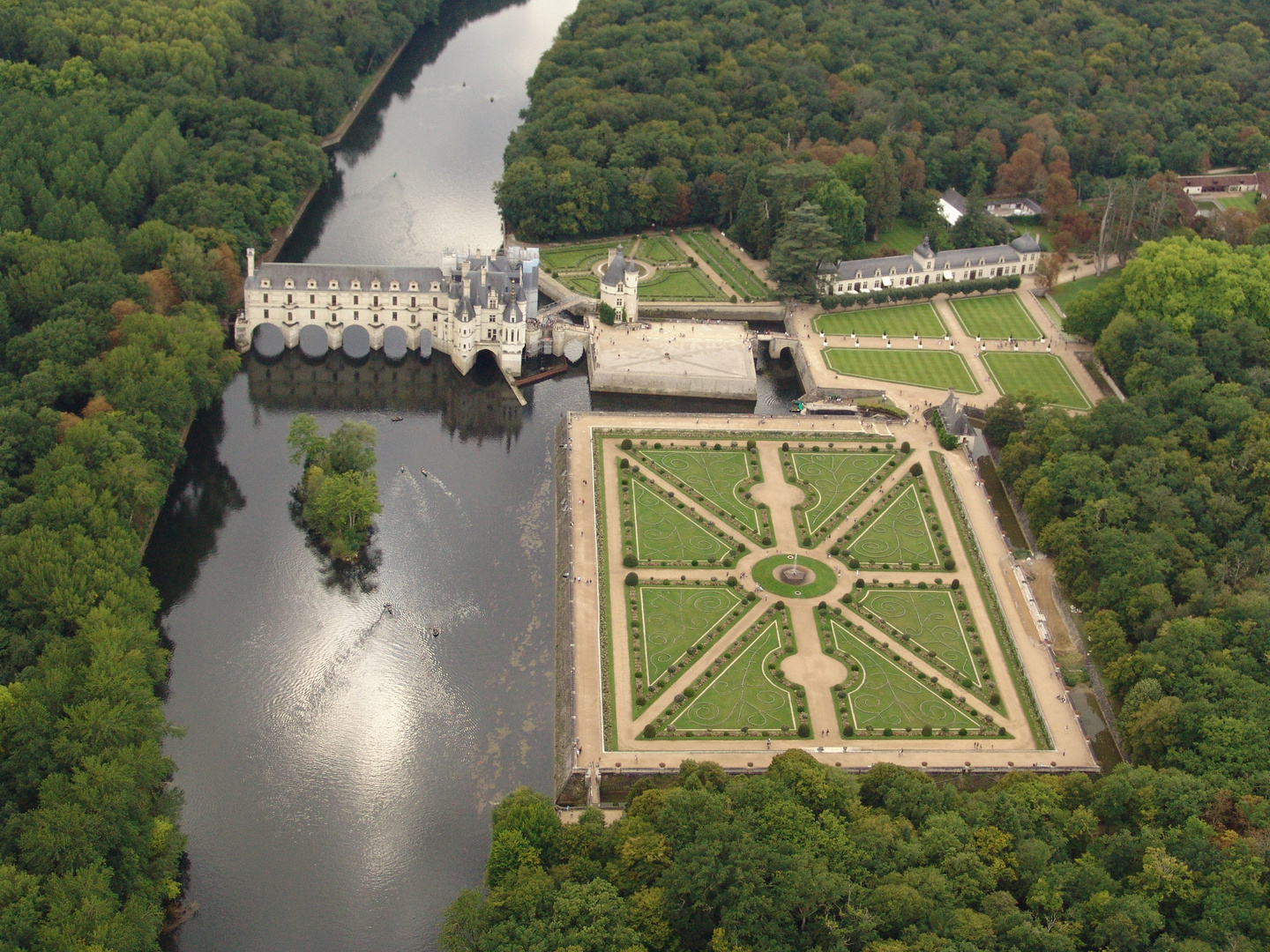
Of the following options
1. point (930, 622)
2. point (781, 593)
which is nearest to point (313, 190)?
point (781, 593)

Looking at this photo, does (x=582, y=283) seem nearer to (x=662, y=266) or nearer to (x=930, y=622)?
(x=662, y=266)

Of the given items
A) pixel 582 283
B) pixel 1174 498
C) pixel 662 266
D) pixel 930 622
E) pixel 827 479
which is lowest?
pixel 930 622

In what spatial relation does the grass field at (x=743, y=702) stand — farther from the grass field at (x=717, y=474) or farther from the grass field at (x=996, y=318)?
the grass field at (x=996, y=318)

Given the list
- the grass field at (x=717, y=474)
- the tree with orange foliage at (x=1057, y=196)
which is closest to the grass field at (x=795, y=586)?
the grass field at (x=717, y=474)

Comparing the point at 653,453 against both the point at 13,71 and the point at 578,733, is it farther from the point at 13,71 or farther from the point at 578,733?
the point at 13,71

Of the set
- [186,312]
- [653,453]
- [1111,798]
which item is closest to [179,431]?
[186,312]

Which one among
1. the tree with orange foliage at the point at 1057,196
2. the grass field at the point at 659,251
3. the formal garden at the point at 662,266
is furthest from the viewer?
the tree with orange foliage at the point at 1057,196
